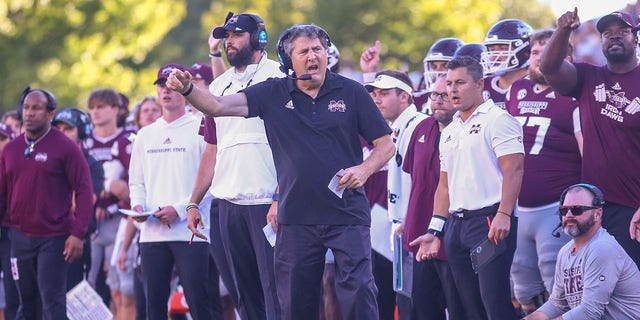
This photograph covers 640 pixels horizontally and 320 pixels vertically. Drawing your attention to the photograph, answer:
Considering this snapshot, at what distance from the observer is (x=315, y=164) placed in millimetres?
8406

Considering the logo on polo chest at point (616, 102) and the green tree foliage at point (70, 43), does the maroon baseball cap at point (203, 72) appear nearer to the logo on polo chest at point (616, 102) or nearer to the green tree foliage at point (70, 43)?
the logo on polo chest at point (616, 102)

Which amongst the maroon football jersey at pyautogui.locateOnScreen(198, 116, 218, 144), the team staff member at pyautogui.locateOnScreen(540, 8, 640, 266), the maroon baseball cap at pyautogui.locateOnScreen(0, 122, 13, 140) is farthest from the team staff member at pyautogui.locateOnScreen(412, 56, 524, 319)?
the maroon baseball cap at pyautogui.locateOnScreen(0, 122, 13, 140)

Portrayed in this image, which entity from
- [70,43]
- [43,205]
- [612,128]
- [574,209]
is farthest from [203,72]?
[70,43]

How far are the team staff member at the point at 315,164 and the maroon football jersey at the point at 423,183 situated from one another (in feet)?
5.84

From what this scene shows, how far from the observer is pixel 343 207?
8.40m

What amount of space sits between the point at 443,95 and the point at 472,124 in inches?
40.4

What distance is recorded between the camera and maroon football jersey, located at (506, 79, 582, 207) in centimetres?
1037

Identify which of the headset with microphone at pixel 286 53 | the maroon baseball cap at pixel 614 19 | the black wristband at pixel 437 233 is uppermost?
the maroon baseball cap at pixel 614 19

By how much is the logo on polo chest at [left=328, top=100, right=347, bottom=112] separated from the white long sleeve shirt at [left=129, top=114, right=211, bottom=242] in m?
2.85

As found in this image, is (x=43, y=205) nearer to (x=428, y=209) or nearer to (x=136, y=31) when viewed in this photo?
(x=428, y=209)

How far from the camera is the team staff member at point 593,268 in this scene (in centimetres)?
922

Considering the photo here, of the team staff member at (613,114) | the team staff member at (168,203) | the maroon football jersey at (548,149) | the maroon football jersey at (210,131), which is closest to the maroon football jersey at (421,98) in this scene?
the maroon football jersey at (548,149)

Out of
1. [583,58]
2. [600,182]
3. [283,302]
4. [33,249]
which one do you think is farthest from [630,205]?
[583,58]

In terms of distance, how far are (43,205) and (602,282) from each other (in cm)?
554
